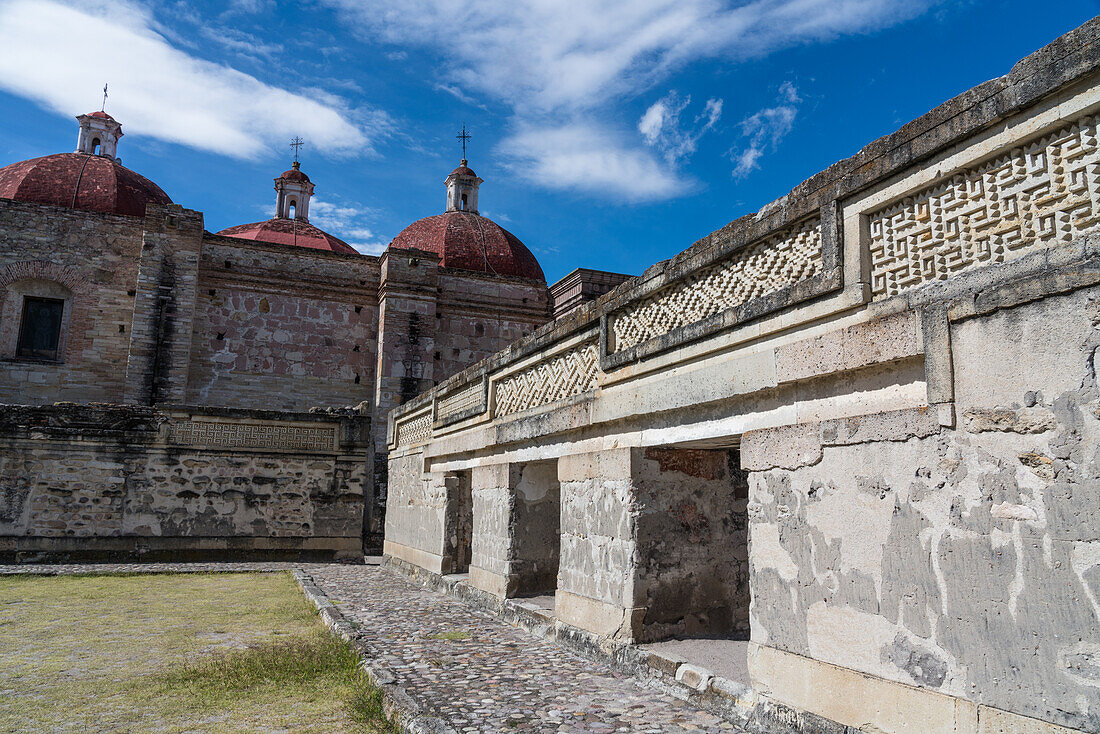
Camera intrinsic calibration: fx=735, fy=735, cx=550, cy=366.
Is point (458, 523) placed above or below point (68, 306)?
below

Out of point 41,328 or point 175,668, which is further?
point 41,328

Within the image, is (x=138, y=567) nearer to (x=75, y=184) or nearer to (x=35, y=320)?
(x=35, y=320)

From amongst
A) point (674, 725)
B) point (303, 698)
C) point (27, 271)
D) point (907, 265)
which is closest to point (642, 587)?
point (674, 725)

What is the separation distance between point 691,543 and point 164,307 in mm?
15068

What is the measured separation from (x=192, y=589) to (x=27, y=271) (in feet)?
37.3

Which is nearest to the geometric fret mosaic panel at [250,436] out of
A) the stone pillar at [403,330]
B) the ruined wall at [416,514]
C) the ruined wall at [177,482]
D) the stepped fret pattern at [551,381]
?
the ruined wall at [177,482]

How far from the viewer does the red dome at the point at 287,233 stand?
71.4ft

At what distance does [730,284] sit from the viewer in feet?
13.1

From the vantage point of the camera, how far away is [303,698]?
3986 mm

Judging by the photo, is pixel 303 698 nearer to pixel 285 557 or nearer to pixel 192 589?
pixel 192 589

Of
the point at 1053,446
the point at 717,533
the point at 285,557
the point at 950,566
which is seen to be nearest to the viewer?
the point at 1053,446

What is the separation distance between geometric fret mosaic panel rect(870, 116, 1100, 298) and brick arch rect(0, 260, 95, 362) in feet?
58.5

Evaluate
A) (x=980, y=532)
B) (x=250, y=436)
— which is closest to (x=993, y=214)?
(x=980, y=532)

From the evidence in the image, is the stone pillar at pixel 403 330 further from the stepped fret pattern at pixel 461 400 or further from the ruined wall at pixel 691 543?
the ruined wall at pixel 691 543
